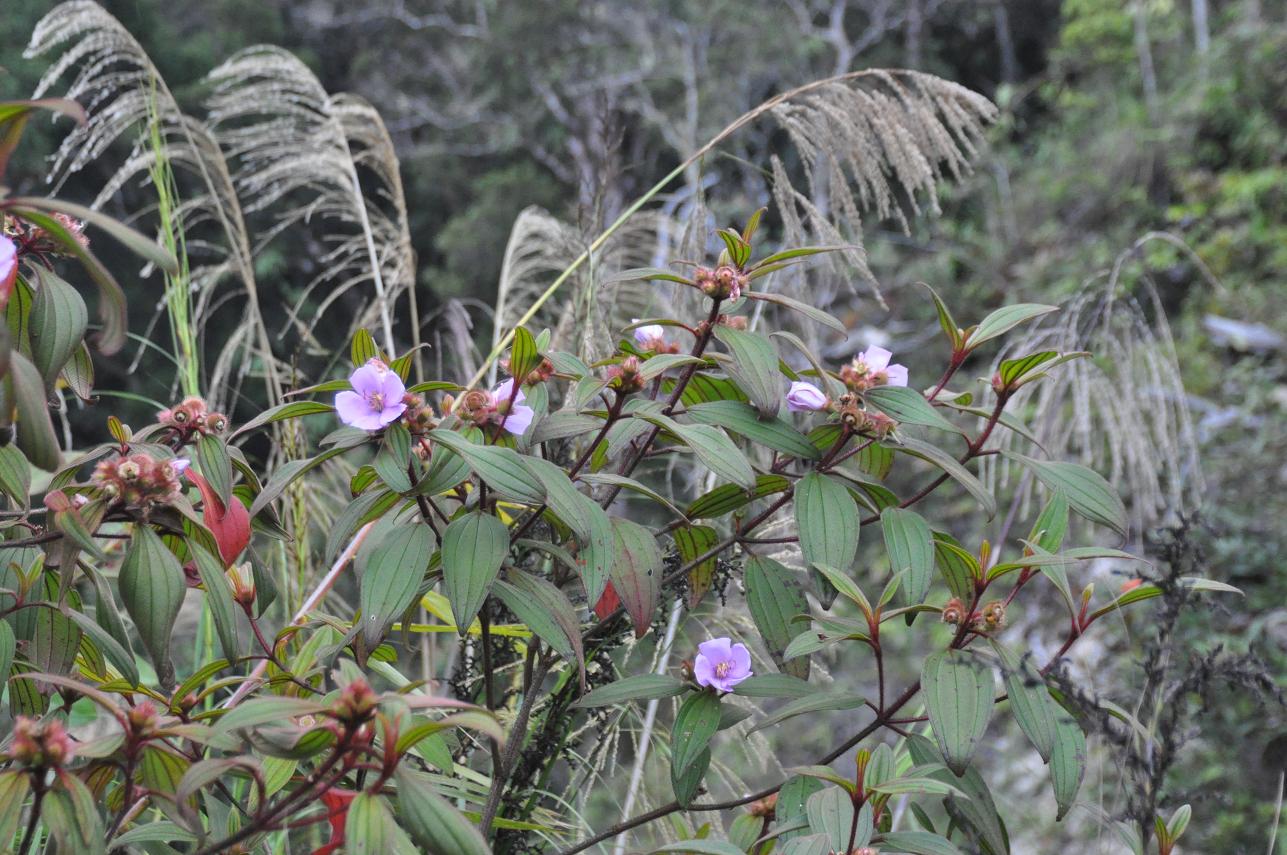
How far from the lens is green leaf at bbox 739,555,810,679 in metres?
0.80

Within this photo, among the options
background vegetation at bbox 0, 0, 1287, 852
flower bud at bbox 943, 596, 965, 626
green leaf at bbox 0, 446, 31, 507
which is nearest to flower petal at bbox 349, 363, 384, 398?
green leaf at bbox 0, 446, 31, 507

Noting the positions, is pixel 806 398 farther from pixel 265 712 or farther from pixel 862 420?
pixel 265 712

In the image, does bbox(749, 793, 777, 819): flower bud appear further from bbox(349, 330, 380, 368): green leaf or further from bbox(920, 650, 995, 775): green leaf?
bbox(349, 330, 380, 368): green leaf

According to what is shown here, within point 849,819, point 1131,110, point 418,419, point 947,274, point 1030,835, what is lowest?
point 1030,835

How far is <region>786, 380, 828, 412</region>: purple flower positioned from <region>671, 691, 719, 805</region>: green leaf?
0.76ft

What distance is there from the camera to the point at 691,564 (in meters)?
0.83

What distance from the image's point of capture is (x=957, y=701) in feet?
2.25

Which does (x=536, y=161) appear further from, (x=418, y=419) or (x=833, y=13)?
(x=418, y=419)

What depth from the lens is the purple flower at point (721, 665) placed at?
78 centimetres

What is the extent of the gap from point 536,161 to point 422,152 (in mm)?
774

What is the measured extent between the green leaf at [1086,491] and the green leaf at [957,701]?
0.47ft

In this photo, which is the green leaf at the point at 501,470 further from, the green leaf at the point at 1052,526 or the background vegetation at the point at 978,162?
the background vegetation at the point at 978,162

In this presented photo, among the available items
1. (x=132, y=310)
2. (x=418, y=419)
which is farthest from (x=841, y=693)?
(x=132, y=310)

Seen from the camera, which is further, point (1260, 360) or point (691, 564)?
point (1260, 360)
